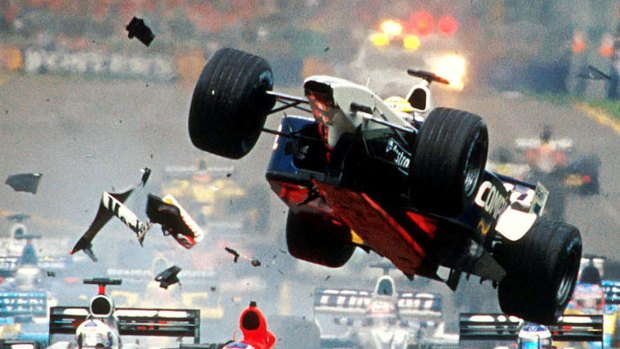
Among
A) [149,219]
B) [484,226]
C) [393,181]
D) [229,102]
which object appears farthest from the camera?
[149,219]

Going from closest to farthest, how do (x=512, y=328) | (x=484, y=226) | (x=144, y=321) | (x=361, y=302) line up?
(x=484, y=226), (x=512, y=328), (x=144, y=321), (x=361, y=302)

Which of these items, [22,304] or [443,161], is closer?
[443,161]

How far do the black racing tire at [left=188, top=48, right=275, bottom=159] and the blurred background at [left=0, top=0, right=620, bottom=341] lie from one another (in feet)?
21.0

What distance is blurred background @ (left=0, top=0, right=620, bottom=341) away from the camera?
16.0 m

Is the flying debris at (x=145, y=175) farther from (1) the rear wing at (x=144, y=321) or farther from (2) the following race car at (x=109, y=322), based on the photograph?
(1) the rear wing at (x=144, y=321)

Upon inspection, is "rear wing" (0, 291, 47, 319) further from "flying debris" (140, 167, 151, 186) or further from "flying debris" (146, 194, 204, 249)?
"flying debris" (140, 167, 151, 186)

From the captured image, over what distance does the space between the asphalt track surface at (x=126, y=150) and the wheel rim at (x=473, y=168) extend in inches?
262

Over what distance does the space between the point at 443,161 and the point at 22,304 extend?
7676 millimetres

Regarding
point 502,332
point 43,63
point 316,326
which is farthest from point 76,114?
point 502,332

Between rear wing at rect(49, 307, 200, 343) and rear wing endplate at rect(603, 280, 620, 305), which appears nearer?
rear wing at rect(49, 307, 200, 343)

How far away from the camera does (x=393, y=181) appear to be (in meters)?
9.63

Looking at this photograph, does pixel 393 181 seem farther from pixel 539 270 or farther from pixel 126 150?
pixel 126 150

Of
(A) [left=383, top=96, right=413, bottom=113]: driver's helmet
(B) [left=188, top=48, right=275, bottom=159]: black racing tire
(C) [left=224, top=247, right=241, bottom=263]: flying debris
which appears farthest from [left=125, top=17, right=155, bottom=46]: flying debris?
(B) [left=188, top=48, right=275, bottom=159]: black racing tire

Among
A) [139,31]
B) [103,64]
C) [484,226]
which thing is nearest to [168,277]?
[103,64]
